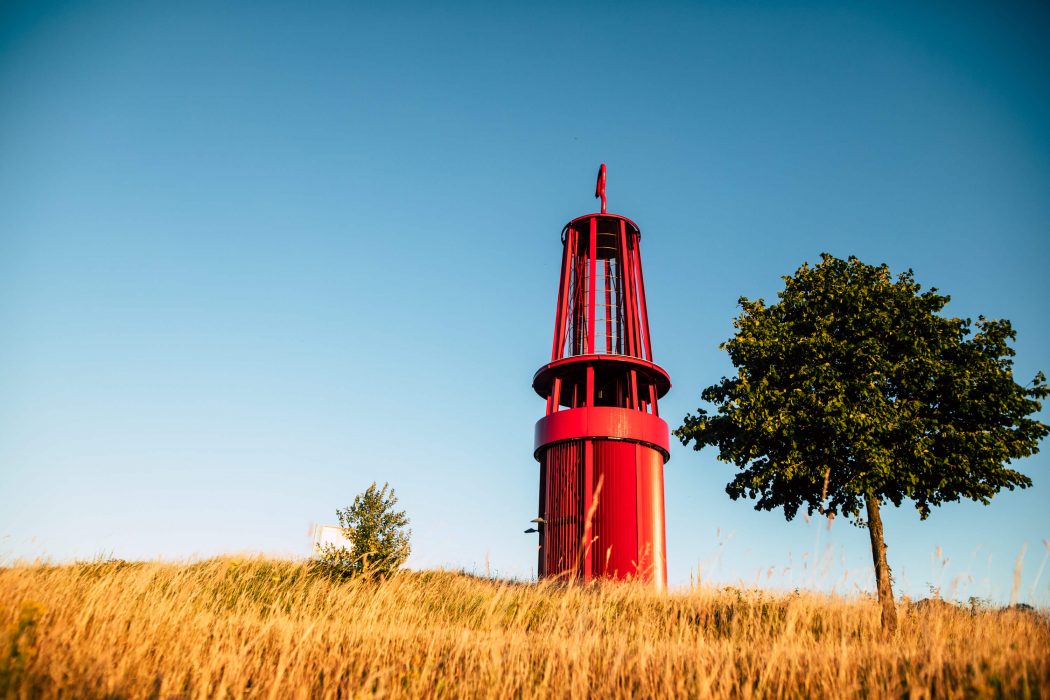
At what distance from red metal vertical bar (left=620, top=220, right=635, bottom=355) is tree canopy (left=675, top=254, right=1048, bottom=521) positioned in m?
5.90

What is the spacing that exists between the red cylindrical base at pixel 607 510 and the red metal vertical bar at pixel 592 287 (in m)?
3.86

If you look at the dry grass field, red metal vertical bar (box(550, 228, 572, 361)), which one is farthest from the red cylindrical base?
the dry grass field

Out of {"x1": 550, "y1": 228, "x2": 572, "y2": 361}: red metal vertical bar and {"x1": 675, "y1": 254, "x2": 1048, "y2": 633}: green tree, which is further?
{"x1": 550, "y1": 228, "x2": 572, "y2": 361}: red metal vertical bar

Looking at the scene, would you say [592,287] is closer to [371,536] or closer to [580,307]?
[580,307]

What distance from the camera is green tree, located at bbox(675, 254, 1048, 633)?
13.9m

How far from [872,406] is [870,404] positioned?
0.10m

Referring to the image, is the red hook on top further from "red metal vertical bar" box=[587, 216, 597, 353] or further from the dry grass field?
the dry grass field

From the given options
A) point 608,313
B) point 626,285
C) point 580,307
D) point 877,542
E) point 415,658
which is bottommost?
point 415,658

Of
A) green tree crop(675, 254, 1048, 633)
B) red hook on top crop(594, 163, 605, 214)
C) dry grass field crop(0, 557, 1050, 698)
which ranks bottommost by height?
dry grass field crop(0, 557, 1050, 698)

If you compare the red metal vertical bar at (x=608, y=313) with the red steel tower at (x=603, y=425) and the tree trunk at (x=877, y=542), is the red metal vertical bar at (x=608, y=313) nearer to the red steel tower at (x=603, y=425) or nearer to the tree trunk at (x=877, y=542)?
the red steel tower at (x=603, y=425)

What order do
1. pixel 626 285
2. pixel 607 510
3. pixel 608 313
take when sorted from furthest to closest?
pixel 626 285, pixel 608 313, pixel 607 510

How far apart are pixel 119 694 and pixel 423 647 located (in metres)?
2.74

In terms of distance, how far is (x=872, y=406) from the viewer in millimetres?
14133

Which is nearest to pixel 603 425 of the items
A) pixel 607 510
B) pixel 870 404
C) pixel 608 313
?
pixel 607 510
